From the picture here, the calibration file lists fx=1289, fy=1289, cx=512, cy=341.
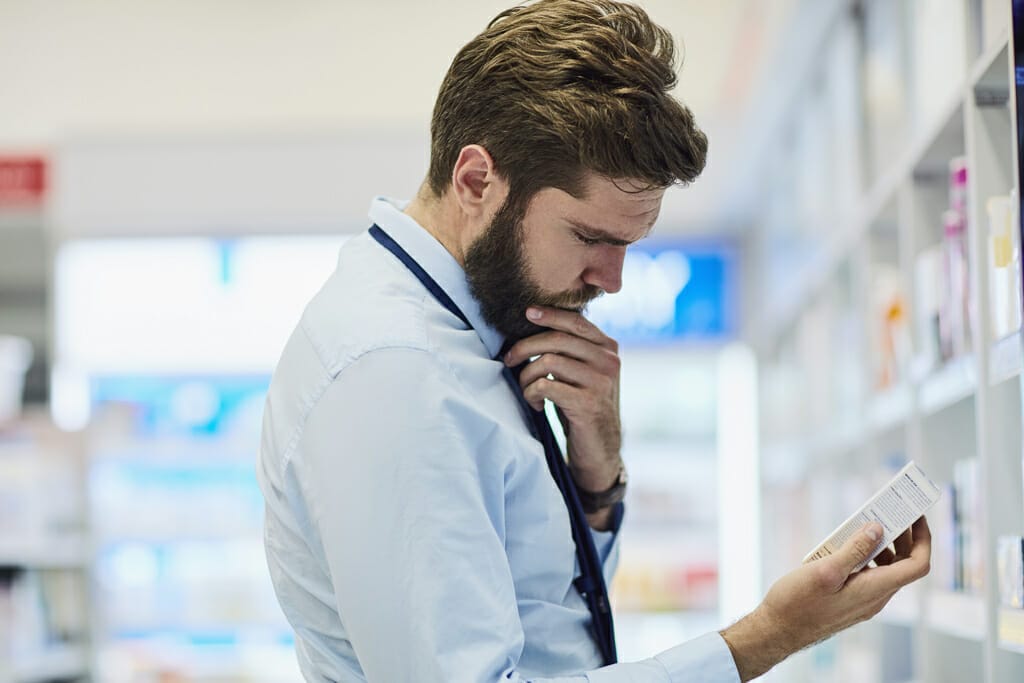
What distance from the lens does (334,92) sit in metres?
6.48

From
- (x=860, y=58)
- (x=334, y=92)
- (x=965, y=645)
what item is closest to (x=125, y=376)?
(x=334, y=92)

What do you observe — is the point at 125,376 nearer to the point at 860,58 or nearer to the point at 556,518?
the point at 860,58

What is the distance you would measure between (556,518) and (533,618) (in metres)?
0.14

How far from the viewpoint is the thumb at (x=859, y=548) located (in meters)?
1.56

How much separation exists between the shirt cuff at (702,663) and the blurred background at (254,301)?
2451 mm

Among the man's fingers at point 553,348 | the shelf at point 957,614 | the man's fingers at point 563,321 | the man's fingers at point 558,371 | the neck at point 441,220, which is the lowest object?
the shelf at point 957,614

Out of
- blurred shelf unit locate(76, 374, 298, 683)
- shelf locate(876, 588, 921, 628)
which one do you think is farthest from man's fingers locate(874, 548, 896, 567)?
blurred shelf unit locate(76, 374, 298, 683)

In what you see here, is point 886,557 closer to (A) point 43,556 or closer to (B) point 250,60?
(A) point 43,556

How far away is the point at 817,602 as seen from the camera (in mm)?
1562

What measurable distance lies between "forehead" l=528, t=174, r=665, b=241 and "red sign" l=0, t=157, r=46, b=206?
502 centimetres

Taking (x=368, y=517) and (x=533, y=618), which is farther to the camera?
(x=533, y=618)

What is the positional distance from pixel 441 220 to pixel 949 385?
3.62 ft

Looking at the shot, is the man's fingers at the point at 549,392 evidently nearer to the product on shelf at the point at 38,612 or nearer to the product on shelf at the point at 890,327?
the product on shelf at the point at 890,327

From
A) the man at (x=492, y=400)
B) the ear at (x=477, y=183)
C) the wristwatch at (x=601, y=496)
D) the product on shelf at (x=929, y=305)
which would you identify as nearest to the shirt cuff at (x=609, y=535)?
the wristwatch at (x=601, y=496)
